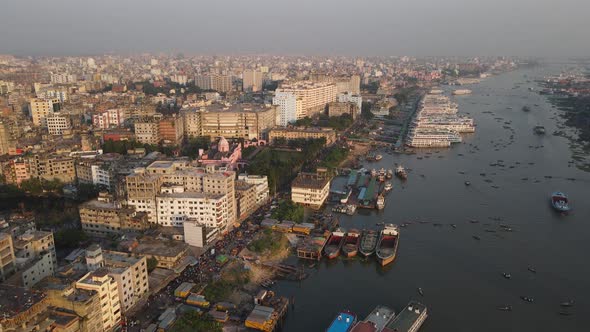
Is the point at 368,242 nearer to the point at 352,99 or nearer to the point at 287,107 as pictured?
the point at 287,107

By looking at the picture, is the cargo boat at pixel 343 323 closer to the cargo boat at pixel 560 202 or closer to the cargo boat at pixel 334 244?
the cargo boat at pixel 334 244

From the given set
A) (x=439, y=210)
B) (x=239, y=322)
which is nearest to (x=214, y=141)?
(x=439, y=210)

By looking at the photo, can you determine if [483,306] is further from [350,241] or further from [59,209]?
[59,209]

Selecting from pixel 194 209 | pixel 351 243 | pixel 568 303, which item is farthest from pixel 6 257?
pixel 568 303

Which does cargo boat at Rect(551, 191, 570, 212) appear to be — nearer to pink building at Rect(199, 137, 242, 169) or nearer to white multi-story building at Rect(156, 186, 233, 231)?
white multi-story building at Rect(156, 186, 233, 231)

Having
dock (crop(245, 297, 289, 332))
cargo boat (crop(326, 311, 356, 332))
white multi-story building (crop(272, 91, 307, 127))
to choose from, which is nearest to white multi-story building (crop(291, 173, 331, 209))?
dock (crop(245, 297, 289, 332))

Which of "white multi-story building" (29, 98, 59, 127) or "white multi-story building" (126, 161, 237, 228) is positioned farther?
"white multi-story building" (29, 98, 59, 127)

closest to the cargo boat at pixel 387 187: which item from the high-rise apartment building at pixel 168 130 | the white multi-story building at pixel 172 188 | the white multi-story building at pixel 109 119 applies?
the white multi-story building at pixel 172 188
